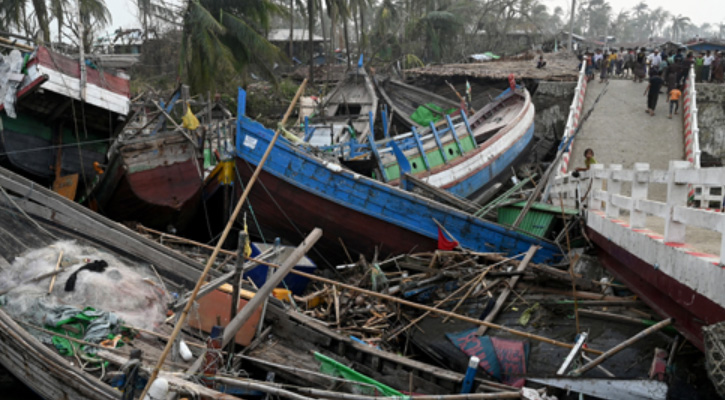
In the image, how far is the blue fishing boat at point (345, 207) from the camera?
10.4 meters

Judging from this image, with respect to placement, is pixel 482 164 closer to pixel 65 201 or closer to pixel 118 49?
pixel 65 201

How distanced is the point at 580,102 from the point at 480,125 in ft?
9.37

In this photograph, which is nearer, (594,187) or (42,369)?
(42,369)

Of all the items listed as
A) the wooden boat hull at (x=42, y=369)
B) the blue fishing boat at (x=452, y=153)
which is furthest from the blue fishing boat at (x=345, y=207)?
the wooden boat hull at (x=42, y=369)

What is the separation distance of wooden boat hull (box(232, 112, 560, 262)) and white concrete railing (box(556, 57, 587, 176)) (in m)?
2.52

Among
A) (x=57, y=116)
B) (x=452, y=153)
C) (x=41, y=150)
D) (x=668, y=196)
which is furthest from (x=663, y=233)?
(x=41, y=150)

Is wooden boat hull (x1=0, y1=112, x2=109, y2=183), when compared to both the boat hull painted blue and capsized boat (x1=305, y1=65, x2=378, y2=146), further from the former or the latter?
the boat hull painted blue

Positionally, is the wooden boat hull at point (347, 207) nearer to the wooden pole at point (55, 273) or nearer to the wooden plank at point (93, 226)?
the wooden plank at point (93, 226)

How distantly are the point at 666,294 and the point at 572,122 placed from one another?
10294mm

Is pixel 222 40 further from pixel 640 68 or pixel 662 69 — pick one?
pixel 662 69

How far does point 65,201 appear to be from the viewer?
26.8ft

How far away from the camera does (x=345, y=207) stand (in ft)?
35.6

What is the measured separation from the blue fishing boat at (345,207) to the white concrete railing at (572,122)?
2534mm

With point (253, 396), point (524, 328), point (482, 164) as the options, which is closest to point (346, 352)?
point (253, 396)
